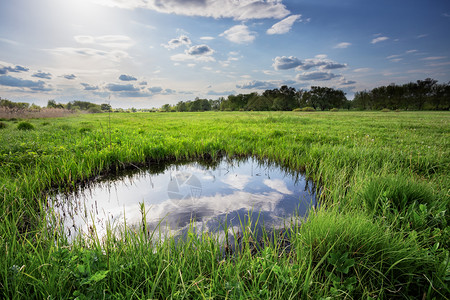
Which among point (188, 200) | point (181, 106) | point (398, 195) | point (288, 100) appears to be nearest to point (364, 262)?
point (398, 195)

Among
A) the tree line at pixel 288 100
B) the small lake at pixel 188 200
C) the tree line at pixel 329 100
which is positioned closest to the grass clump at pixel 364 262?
the small lake at pixel 188 200

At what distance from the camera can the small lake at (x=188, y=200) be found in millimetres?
2803

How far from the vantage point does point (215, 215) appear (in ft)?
9.85

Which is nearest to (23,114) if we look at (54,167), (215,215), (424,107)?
(54,167)

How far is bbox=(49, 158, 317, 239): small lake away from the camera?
2.80 meters

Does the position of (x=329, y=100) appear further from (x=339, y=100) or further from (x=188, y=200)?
(x=188, y=200)

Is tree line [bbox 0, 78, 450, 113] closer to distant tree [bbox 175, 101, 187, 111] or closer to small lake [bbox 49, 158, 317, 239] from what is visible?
distant tree [bbox 175, 101, 187, 111]

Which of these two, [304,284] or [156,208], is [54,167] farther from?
[304,284]

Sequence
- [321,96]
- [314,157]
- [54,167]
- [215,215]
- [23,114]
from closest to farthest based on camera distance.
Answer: [215,215]
[54,167]
[314,157]
[23,114]
[321,96]

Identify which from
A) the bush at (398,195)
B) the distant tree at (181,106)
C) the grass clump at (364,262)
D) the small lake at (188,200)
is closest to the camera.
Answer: the grass clump at (364,262)

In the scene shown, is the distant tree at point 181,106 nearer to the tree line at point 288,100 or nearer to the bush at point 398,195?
the tree line at point 288,100

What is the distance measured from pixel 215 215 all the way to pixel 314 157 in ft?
12.8

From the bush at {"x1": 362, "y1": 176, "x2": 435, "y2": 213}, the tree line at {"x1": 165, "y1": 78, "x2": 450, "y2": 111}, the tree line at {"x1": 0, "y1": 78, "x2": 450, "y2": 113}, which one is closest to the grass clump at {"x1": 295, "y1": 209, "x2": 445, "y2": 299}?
the bush at {"x1": 362, "y1": 176, "x2": 435, "y2": 213}

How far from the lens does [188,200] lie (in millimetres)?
3514
